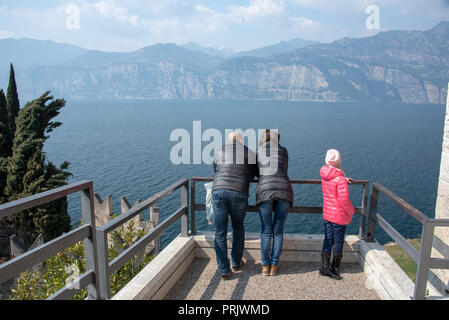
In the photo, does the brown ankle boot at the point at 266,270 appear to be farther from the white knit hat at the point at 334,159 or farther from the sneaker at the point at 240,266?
the white knit hat at the point at 334,159

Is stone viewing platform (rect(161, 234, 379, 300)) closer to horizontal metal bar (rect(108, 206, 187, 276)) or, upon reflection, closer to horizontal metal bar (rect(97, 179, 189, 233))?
horizontal metal bar (rect(108, 206, 187, 276))

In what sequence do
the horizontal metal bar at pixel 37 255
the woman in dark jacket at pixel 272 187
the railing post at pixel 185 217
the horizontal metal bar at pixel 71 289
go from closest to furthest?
1. the horizontal metal bar at pixel 37 255
2. the horizontal metal bar at pixel 71 289
3. the woman in dark jacket at pixel 272 187
4. the railing post at pixel 185 217

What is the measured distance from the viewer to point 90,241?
3215 mm

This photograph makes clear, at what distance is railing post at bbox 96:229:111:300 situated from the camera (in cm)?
327

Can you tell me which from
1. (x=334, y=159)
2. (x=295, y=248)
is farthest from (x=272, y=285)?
(x=334, y=159)

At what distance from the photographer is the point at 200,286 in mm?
4570

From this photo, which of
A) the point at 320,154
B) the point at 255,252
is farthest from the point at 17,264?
the point at 320,154

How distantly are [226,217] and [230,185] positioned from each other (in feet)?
1.46

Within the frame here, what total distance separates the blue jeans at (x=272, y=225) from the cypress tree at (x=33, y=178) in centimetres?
1859

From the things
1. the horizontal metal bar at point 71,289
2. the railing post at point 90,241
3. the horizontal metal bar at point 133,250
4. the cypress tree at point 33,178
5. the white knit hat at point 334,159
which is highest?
the white knit hat at point 334,159

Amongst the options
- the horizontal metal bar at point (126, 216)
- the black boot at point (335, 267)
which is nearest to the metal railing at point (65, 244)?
the horizontal metal bar at point (126, 216)

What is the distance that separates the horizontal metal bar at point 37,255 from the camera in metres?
2.34

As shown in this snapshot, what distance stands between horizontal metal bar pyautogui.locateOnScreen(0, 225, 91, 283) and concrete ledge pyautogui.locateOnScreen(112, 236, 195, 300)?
0.89 m
